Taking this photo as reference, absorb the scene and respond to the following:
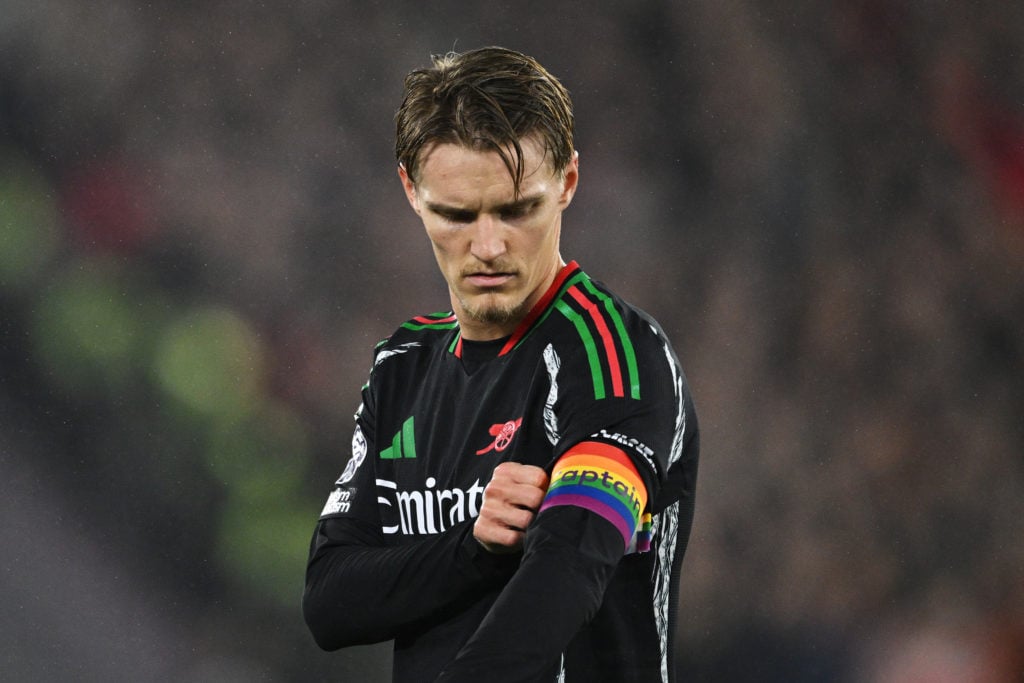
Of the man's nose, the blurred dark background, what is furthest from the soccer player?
the blurred dark background

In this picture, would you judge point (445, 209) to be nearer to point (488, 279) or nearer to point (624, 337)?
point (488, 279)

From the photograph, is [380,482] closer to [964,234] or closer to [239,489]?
[239,489]

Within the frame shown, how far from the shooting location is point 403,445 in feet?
5.83

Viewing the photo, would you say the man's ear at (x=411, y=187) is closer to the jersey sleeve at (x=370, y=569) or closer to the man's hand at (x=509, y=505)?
the jersey sleeve at (x=370, y=569)

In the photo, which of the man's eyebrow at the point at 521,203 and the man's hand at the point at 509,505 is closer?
the man's hand at the point at 509,505

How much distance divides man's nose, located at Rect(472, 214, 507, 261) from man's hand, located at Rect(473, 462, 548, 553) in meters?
0.30

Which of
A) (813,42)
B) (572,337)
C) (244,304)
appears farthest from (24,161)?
(572,337)

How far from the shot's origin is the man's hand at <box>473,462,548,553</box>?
1445 millimetres

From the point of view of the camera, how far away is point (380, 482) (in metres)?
1.79

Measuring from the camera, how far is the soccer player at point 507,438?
4.77ft

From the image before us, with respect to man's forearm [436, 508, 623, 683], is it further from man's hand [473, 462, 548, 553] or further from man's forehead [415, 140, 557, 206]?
man's forehead [415, 140, 557, 206]

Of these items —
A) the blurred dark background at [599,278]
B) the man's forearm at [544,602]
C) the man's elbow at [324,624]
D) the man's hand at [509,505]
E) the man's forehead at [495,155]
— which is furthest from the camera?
the blurred dark background at [599,278]

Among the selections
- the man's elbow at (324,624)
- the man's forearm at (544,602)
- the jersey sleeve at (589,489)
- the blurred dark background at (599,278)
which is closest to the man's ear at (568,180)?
the jersey sleeve at (589,489)

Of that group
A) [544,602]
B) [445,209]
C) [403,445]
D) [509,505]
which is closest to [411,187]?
[445,209]
